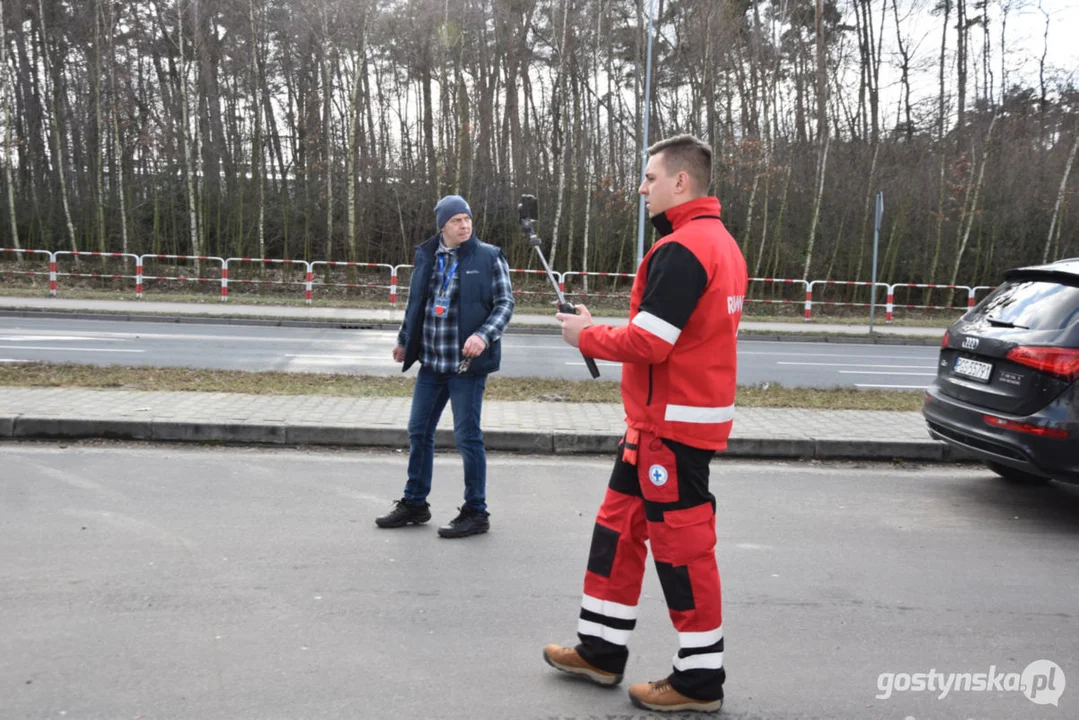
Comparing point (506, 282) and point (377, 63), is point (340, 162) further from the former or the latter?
point (506, 282)

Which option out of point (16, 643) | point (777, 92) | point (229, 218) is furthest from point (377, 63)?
point (16, 643)

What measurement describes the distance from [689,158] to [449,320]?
2.30m

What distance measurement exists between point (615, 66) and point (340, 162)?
1000cm

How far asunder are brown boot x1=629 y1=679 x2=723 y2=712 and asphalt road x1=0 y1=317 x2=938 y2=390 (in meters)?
8.98

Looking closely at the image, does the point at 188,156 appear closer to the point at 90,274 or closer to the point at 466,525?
the point at 90,274

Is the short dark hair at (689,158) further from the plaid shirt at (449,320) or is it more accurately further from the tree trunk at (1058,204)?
the tree trunk at (1058,204)

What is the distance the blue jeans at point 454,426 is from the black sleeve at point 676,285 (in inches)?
87.6

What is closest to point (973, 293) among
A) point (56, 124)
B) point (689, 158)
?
point (689, 158)

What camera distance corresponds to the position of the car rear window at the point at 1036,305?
18.9 ft

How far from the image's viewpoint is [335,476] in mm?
6438

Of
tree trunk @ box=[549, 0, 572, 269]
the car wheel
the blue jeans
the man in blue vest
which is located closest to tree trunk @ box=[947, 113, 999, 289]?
tree trunk @ box=[549, 0, 572, 269]

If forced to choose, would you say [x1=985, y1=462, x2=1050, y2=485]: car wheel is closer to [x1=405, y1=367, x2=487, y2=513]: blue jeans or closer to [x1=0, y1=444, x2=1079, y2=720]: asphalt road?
[x1=0, y1=444, x2=1079, y2=720]: asphalt road

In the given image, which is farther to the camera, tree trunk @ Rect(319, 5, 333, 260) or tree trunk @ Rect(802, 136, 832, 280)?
tree trunk @ Rect(802, 136, 832, 280)

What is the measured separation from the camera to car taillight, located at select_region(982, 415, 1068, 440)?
556cm
